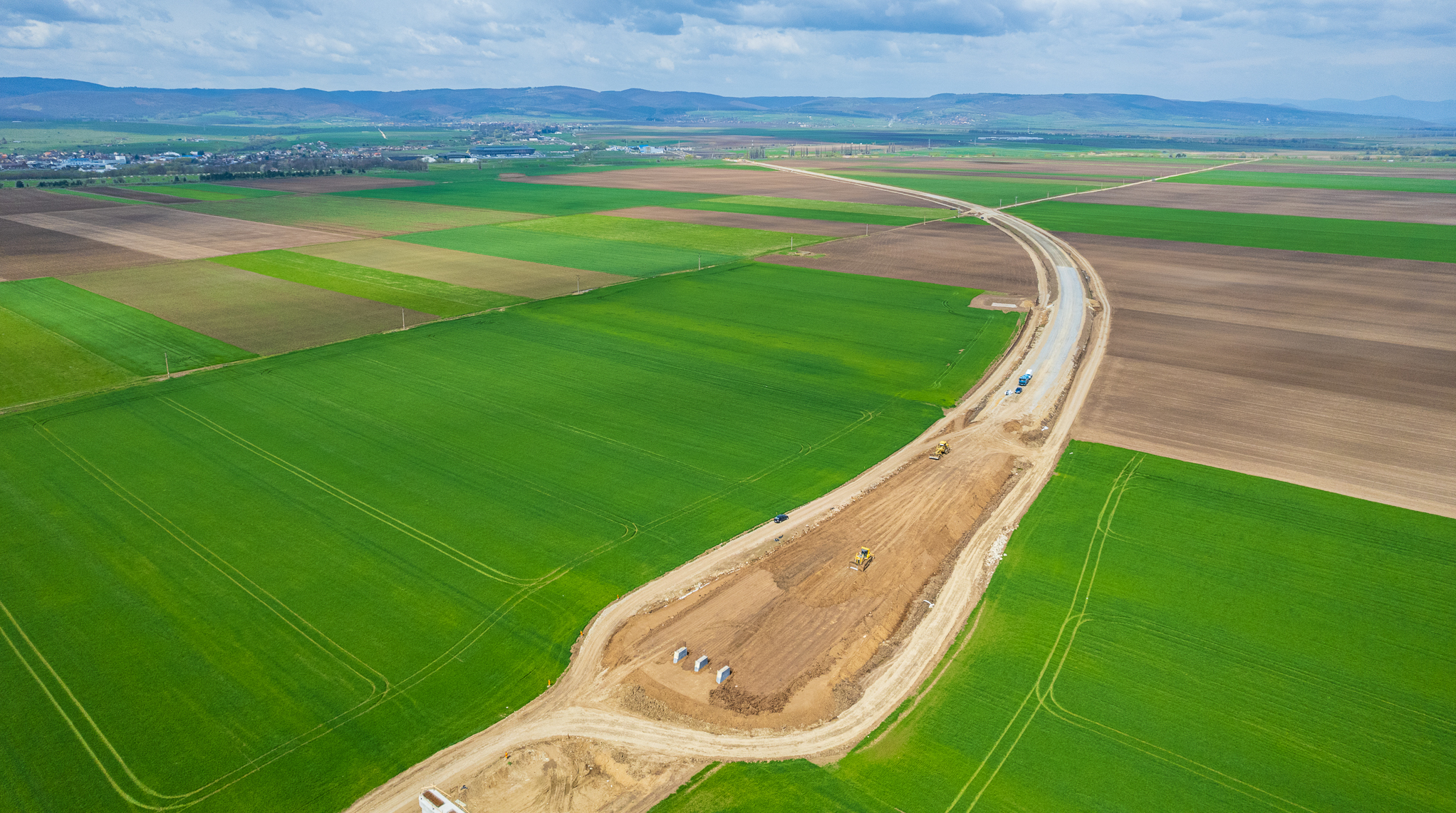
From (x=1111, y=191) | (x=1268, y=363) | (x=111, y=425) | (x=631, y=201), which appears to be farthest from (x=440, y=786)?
(x=1111, y=191)

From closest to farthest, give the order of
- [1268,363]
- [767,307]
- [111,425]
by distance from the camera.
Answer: [111,425]
[1268,363]
[767,307]

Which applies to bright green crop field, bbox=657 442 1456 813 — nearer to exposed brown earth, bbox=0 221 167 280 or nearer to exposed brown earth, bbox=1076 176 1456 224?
exposed brown earth, bbox=0 221 167 280

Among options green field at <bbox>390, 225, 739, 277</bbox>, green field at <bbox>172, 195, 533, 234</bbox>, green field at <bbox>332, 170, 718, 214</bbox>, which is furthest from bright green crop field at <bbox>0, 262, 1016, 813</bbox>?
green field at <bbox>332, 170, 718, 214</bbox>

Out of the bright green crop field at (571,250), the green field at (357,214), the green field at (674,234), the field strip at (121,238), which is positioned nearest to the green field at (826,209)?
the green field at (674,234)

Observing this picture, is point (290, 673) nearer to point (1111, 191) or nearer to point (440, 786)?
point (440, 786)

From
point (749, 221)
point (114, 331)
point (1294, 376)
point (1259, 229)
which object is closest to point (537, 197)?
point (749, 221)

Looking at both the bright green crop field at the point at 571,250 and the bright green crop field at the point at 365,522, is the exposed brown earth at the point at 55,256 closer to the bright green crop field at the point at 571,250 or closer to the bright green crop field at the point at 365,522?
the bright green crop field at the point at 571,250
